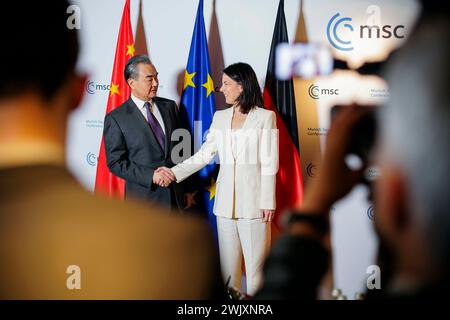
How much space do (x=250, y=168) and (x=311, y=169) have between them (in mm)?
413

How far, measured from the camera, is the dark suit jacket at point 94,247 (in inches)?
124

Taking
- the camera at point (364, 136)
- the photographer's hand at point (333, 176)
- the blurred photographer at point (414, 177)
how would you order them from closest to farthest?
the photographer's hand at point (333, 176) → the blurred photographer at point (414, 177) → the camera at point (364, 136)

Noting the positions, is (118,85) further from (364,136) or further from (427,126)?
(427,126)

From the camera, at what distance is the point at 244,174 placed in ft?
10.1

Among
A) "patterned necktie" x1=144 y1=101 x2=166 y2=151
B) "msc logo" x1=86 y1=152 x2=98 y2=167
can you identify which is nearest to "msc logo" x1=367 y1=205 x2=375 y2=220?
"patterned necktie" x1=144 y1=101 x2=166 y2=151

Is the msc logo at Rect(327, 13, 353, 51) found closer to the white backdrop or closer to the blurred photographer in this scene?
the white backdrop

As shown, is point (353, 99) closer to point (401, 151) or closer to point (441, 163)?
point (401, 151)

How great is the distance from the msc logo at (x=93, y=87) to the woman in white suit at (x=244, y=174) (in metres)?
0.69

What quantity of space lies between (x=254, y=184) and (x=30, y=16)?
178 centimetres

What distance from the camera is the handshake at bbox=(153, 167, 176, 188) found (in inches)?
124

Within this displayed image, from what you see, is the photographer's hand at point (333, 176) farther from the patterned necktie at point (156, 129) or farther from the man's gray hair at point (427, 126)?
the patterned necktie at point (156, 129)

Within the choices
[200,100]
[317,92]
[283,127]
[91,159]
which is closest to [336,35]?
[317,92]

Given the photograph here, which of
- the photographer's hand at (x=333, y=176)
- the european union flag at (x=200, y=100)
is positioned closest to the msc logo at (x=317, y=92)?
the european union flag at (x=200, y=100)

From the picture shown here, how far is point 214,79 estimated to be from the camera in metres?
→ 3.25
